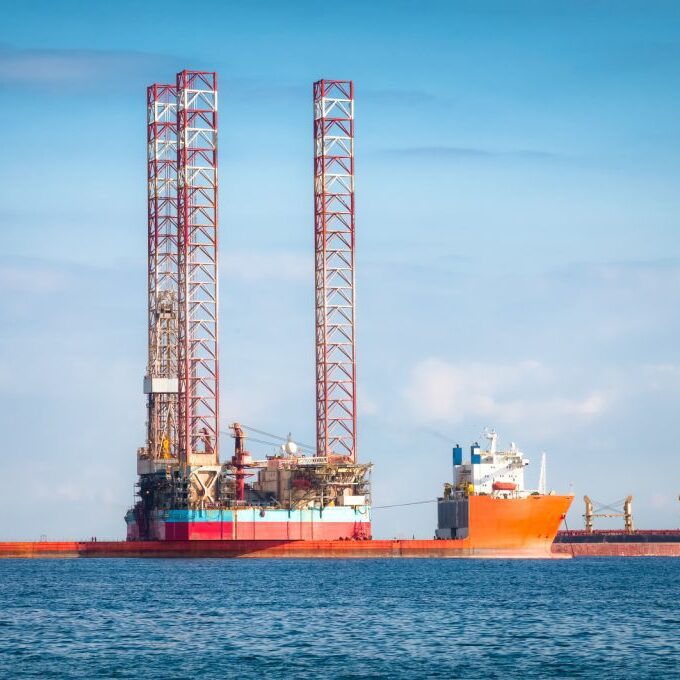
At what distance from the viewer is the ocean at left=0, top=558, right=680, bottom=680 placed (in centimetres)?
4797

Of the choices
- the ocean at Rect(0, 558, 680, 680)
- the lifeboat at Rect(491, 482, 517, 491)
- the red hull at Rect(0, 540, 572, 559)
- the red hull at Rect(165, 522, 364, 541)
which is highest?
the lifeboat at Rect(491, 482, 517, 491)

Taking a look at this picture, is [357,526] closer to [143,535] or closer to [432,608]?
[143,535]

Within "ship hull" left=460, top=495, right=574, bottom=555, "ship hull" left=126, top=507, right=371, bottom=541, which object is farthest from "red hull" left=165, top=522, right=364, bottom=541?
"ship hull" left=460, top=495, right=574, bottom=555

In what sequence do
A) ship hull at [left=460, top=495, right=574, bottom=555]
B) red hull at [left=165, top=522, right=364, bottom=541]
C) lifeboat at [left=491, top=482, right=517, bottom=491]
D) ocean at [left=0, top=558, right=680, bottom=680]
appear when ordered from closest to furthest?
ocean at [left=0, top=558, right=680, bottom=680] < ship hull at [left=460, top=495, right=574, bottom=555] < red hull at [left=165, top=522, right=364, bottom=541] < lifeboat at [left=491, top=482, right=517, bottom=491]

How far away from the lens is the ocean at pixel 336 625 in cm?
4797


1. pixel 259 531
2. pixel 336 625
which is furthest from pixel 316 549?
pixel 336 625

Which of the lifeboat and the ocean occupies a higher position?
the lifeboat

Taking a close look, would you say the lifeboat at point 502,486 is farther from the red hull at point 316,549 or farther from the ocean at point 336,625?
the ocean at point 336,625

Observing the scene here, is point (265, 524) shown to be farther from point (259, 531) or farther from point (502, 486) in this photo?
point (502, 486)

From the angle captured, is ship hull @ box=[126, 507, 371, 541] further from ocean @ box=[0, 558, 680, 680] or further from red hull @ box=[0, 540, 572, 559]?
ocean @ box=[0, 558, 680, 680]

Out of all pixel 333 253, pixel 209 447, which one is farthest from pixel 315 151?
pixel 209 447

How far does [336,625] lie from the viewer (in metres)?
59.7

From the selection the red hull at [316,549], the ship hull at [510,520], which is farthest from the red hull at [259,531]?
the ship hull at [510,520]

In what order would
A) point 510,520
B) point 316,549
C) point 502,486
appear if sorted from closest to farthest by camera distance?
1. point 316,549
2. point 510,520
3. point 502,486
